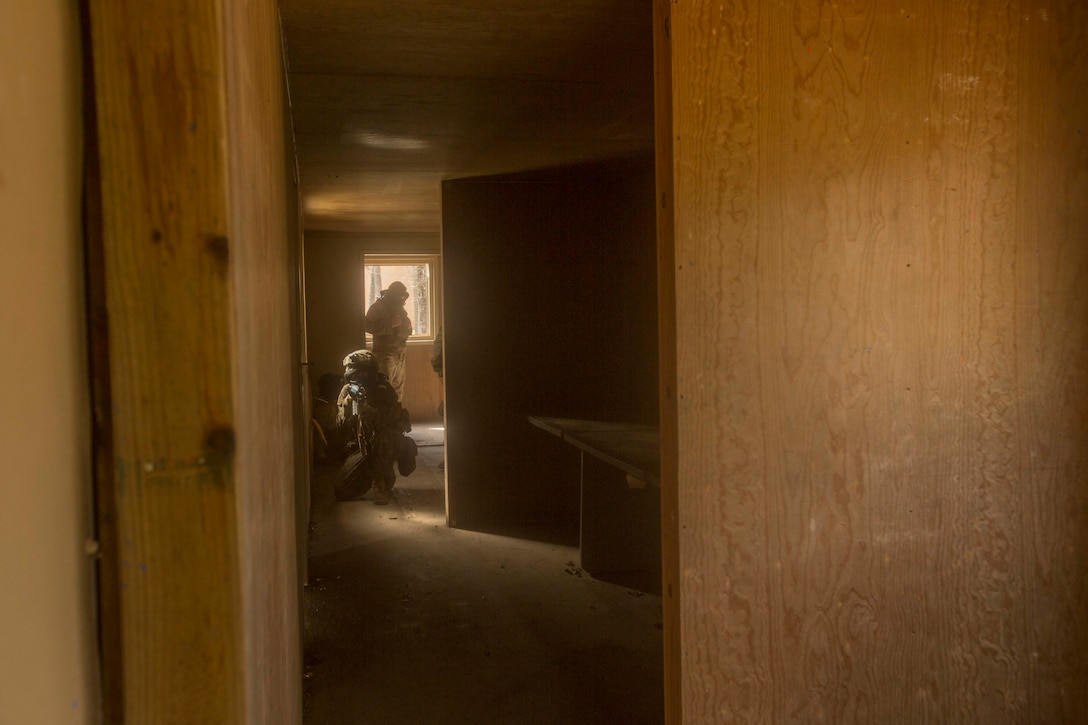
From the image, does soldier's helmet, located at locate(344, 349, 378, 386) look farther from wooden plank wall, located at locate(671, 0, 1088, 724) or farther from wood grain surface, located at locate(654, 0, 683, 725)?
wooden plank wall, located at locate(671, 0, 1088, 724)

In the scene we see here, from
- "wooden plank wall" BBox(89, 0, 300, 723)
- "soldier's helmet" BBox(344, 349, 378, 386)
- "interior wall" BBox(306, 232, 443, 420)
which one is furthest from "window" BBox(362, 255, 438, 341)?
"wooden plank wall" BBox(89, 0, 300, 723)

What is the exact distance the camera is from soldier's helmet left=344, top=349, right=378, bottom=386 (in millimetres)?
5574

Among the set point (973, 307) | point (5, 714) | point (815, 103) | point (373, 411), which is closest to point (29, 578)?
point (5, 714)

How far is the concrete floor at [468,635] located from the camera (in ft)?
8.93

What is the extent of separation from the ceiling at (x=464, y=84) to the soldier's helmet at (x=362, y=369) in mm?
1387

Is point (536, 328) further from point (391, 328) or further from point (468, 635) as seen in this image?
point (391, 328)

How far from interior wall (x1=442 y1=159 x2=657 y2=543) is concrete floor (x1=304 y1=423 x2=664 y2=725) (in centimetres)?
48

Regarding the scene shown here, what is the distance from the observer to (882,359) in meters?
1.81

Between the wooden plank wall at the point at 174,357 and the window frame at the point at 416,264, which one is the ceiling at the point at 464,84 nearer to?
the wooden plank wall at the point at 174,357

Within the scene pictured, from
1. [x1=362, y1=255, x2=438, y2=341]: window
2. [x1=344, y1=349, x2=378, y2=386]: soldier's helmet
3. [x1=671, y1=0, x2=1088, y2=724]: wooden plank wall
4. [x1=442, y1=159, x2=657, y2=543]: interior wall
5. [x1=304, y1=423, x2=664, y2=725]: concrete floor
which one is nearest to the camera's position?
[x1=671, y1=0, x2=1088, y2=724]: wooden plank wall

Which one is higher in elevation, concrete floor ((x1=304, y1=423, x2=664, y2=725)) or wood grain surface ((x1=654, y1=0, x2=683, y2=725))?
wood grain surface ((x1=654, y1=0, x2=683, y2=725))

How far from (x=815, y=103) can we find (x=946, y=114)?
1.09 feet

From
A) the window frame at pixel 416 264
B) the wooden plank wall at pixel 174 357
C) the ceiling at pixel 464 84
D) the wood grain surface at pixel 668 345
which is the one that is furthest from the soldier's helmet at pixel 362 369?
the wooden plank wall at pixel 174 357

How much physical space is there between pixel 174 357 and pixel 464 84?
2740mm
